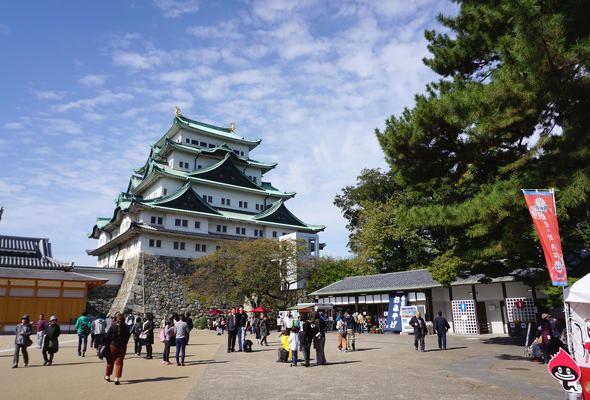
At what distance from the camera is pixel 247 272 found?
3275 cm

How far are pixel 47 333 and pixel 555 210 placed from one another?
1490 centimetres

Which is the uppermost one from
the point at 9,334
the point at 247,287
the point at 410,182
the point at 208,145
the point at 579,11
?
the point at 208,145

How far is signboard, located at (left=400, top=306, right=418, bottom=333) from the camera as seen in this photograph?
25.6 meters

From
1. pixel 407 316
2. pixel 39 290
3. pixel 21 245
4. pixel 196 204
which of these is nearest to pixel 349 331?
pixel 407 316

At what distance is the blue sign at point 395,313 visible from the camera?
2669 centimetres

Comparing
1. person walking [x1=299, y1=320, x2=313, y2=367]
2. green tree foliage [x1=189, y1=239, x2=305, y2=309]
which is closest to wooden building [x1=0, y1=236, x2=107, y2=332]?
green tree foliage [x1=189, y1=239, x2=305, y2=309]

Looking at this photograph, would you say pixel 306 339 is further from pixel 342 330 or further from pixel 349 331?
pixel 349 331

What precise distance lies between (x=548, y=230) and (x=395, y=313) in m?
19.3

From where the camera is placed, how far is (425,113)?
1181 cm

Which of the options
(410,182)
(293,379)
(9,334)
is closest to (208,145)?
(9,334)

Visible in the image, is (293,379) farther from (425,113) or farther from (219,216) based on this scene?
(219,216)

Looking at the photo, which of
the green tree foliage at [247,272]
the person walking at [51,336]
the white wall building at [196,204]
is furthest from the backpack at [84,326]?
the white wall building at [196,204]

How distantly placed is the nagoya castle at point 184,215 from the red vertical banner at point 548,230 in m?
31.5

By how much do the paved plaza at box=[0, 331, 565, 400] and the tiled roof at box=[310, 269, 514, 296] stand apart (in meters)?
11.5
